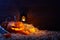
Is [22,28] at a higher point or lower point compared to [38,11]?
lower

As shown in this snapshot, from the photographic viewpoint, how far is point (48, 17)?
2.45 meters

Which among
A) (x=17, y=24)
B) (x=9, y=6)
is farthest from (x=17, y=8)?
(x=17, y=24)

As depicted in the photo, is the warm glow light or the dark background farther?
the dark background

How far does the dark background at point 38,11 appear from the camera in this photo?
7.96ft

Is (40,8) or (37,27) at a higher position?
(40,8)

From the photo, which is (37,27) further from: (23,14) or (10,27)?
(10,27)

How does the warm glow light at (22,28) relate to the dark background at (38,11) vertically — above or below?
below

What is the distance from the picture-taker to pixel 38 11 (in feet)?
8.03

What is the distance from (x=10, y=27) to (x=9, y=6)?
410 mm

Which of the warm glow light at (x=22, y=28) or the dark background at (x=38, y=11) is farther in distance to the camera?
the dark background at (x=38, y=11)

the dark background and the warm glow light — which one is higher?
the dark background

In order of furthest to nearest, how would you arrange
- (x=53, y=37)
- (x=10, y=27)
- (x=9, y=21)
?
1. (x=9, y=21)
2. (x=10, y=27)
3. (x=53, y=37)

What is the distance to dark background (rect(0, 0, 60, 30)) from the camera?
243 cm

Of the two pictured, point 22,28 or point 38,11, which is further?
point 38,11
